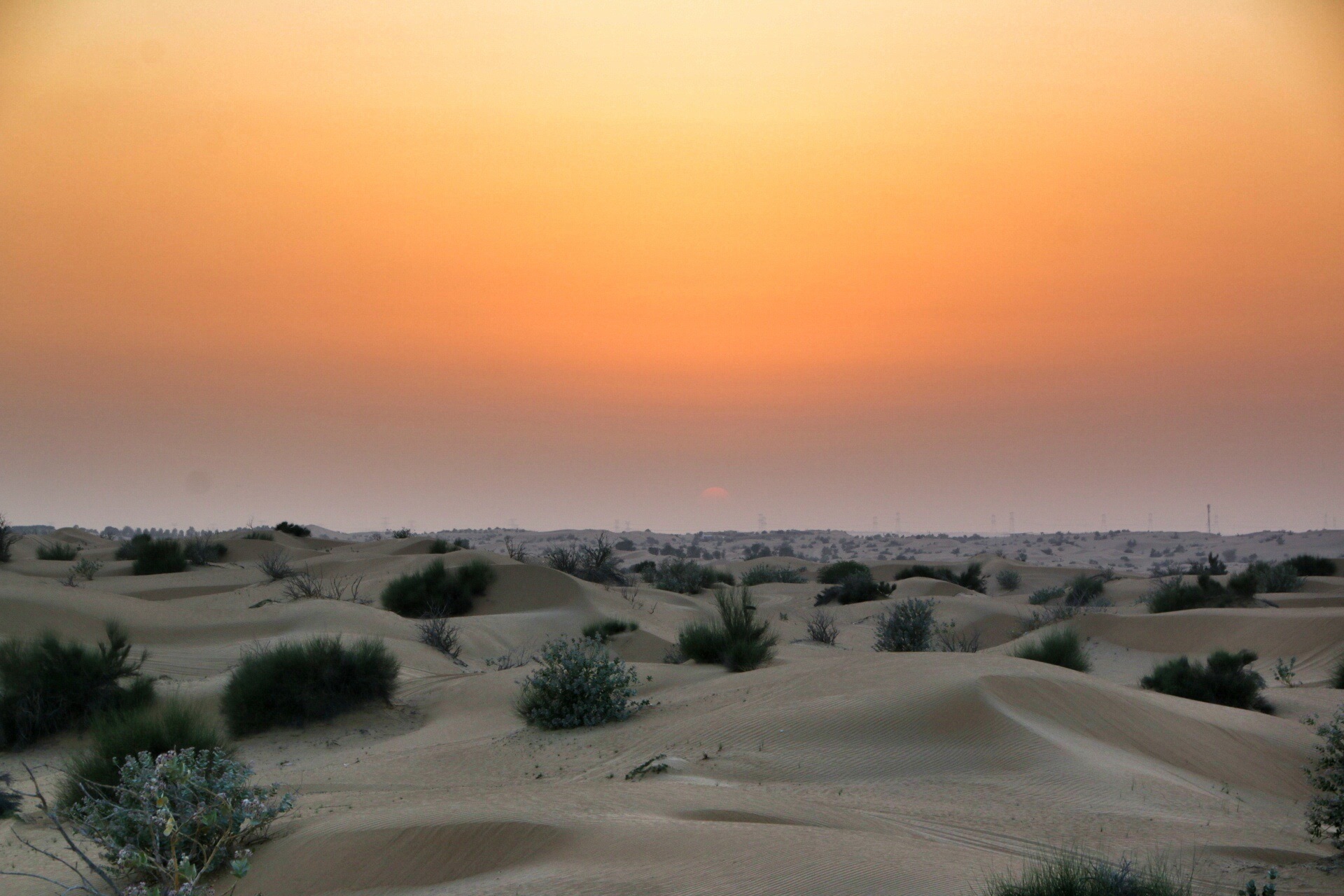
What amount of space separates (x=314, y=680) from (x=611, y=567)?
2336 centimetres

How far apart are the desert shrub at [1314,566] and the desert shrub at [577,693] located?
1367 inches

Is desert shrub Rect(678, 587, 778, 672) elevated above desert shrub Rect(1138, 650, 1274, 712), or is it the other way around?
desert shrub Rect(678, 587, 778, 672)

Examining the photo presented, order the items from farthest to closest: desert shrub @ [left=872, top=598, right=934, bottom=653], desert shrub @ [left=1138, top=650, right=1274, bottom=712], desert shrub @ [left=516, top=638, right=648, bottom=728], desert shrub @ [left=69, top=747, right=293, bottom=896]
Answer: desert shrub @ [left=872, top=598, right=934, bottom=653], desert shrub @ [left=1138, top=650, right=1274, bottom=712], desert shrub @ [left=516, top=638, right=648, bottom=728], desert shrub @ [left=69, top=747, right=293, bottom=896]

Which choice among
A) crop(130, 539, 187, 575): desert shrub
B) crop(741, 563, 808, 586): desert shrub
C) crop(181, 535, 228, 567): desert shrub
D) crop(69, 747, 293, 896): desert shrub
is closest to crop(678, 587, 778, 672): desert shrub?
crop(69, 747, 293, 896): desert shrub

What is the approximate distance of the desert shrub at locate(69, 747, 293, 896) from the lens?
23.0 feet

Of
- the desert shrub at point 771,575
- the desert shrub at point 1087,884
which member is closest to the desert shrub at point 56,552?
the desert shrub at point 771,575

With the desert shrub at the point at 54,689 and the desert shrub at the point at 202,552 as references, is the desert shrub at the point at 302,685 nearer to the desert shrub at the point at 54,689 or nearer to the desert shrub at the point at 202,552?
the desert shrub at the point at 54,689

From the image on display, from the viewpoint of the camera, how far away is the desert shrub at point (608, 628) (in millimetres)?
23406

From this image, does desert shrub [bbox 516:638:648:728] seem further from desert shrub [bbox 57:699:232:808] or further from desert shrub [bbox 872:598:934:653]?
desert shrub [bbox 872:598:934:653]

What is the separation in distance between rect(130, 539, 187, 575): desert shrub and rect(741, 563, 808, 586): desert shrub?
22.0 metres

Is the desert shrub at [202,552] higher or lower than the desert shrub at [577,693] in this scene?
higher

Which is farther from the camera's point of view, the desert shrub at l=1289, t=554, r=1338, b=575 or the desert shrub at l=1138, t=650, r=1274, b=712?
the desert shrub at l=1289, t=554, r=1338, b=575

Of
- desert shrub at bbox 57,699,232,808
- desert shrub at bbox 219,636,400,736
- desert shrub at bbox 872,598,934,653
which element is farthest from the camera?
desert shrub at bbox 872,598,934,653

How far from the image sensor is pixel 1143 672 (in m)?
21.2
